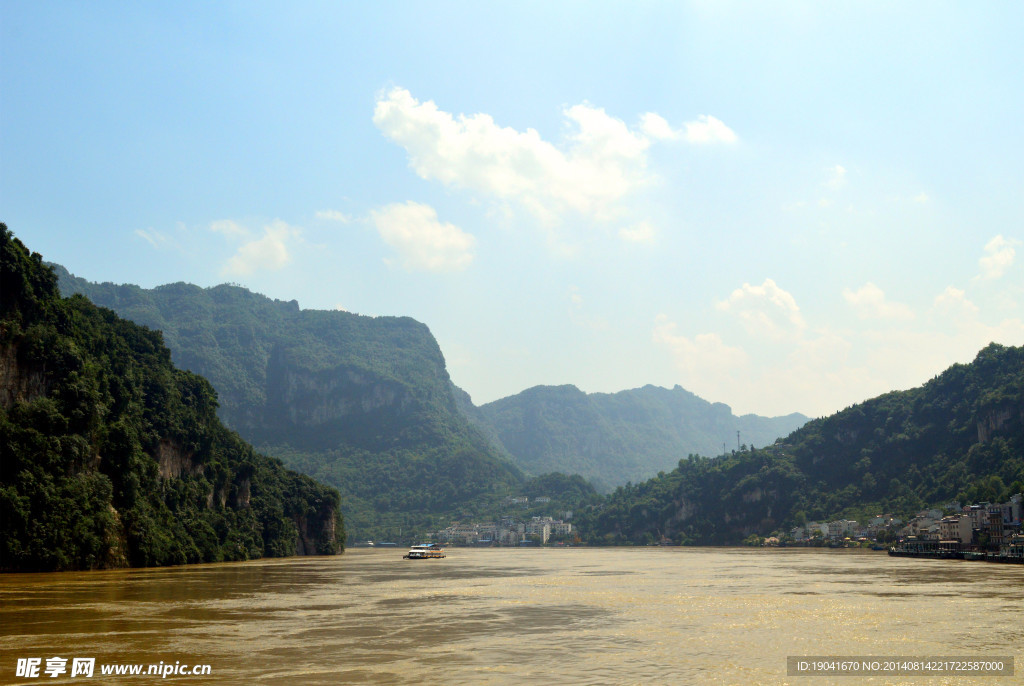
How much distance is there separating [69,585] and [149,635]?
2617cm

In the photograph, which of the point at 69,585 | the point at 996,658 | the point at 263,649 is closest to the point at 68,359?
the point at 69,585

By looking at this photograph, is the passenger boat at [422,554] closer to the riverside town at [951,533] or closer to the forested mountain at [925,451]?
the riverside town at [951,533]

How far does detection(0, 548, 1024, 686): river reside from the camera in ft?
73.7

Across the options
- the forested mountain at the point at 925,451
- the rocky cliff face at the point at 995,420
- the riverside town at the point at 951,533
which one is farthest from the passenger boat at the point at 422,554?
the rocky cliff face at the point at 995,420

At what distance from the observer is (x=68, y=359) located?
69.1 meters

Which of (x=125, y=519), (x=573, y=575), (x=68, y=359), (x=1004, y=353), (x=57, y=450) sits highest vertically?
(x=1004, y=353)

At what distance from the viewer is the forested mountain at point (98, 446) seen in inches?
2404

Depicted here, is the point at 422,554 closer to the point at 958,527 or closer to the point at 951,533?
the point at 951,533

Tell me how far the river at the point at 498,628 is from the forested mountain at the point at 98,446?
7596mm

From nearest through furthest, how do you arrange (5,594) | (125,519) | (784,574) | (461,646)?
1. (461,646)
2. (5,594)
3. (784,574)
4. (125,519)

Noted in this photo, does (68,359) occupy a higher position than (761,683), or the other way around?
(68,359)

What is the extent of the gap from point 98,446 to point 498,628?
A: 5526 cm

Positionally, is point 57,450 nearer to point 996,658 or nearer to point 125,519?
point 125,519

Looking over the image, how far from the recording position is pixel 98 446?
2869 inches
